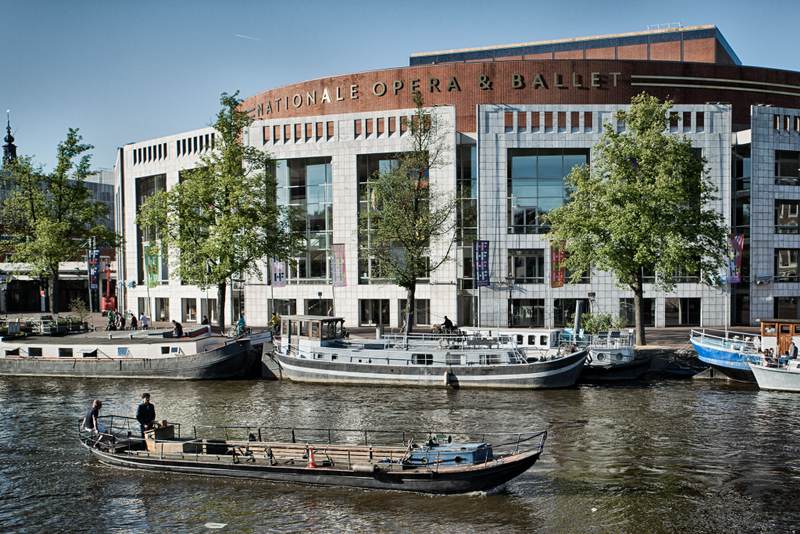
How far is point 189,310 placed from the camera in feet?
292

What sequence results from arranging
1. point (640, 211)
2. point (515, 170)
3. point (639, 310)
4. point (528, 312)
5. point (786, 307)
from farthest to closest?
point (786, 307), point (515, 170), point (528, 312), point (639, 310), point (640, 211)

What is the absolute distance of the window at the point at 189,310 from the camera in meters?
88.5

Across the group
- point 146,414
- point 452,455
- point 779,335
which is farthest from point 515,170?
point 452,455

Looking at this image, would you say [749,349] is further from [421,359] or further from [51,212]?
[51,212]

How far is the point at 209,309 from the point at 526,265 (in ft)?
126

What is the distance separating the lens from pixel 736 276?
201 feet

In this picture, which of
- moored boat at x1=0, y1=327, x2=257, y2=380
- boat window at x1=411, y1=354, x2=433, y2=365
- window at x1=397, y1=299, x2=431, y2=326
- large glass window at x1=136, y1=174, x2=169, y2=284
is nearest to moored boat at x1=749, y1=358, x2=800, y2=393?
boat window at x1=411, y1=354, x2=433, y2=365

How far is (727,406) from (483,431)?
14.5 m

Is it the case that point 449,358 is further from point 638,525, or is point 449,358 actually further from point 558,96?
point 558,96

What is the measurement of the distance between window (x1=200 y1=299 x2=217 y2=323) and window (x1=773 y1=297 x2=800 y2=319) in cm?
5923

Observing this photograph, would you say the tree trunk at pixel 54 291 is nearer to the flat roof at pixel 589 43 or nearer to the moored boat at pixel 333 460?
the moored boat at pixel 333 460

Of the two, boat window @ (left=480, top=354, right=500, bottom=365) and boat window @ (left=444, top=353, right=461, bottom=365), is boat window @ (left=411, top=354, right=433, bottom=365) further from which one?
boat window @ (left=480, top=354, right=500, bottom=365)

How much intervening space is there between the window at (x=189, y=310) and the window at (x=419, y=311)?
28393 millimetres

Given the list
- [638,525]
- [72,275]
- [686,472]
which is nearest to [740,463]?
[686,472]
